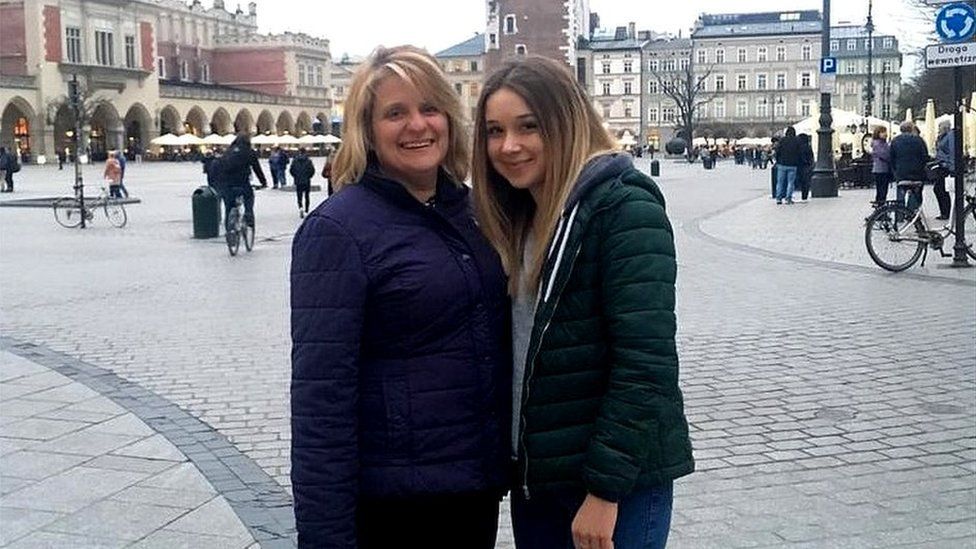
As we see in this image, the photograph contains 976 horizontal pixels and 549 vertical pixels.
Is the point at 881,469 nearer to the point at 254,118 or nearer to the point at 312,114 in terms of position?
the point at 254,118

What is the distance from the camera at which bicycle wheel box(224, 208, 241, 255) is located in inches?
651

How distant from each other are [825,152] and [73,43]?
63987 millimetres

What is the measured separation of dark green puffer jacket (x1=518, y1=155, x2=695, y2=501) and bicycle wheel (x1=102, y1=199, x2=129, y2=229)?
2195cm

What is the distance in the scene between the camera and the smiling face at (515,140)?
2.53 meters

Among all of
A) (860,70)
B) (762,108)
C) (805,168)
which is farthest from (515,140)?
(860,70)

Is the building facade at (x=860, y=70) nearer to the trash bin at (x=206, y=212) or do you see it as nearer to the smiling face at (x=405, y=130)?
the trash bin at (x=206, y=212)

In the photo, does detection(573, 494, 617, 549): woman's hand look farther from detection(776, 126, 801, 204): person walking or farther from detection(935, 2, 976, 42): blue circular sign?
detection(776, 126, 801, 204): person walking

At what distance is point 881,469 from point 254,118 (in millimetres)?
95282

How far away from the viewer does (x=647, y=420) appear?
238 centimetres

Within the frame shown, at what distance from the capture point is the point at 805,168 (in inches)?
1080

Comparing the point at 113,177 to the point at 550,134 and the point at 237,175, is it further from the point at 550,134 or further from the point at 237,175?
the point at 550,134

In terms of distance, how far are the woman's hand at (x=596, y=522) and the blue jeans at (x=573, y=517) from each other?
60 mm

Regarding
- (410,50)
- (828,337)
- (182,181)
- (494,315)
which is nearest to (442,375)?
(494,315)

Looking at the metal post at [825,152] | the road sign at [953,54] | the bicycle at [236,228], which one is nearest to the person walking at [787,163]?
the metal post at [825,152]
